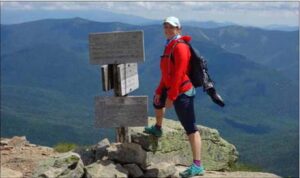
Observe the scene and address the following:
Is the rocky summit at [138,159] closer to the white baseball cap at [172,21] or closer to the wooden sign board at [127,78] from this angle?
the wooden sign board at [127,78]

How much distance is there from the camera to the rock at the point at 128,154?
11602mm

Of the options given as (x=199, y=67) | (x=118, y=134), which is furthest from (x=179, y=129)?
(x=199, y=67)

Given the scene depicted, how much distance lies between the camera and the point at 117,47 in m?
11.7

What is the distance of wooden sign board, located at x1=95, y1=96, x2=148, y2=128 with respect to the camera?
1188 centimetres

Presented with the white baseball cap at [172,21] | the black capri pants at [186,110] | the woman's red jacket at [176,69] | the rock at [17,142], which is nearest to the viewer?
the woman's red jacket at [176,69]

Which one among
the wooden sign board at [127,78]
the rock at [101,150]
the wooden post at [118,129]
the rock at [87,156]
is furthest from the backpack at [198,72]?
the rock at [87,156]

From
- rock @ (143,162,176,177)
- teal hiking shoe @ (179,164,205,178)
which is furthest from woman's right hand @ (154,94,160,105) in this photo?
teal hiking shoe @ (179,164,205,178)

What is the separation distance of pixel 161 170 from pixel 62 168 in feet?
7.44

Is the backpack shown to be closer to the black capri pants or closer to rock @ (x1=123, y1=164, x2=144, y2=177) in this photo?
the black capri pants

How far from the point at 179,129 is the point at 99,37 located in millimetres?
3395

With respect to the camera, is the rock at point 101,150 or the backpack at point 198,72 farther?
the rock at point 101,150

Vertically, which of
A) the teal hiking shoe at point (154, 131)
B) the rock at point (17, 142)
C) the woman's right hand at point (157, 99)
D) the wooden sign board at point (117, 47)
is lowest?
the rock at point (17, 142)

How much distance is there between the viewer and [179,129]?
43.2 ft

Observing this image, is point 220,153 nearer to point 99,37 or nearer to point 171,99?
point 171,99
